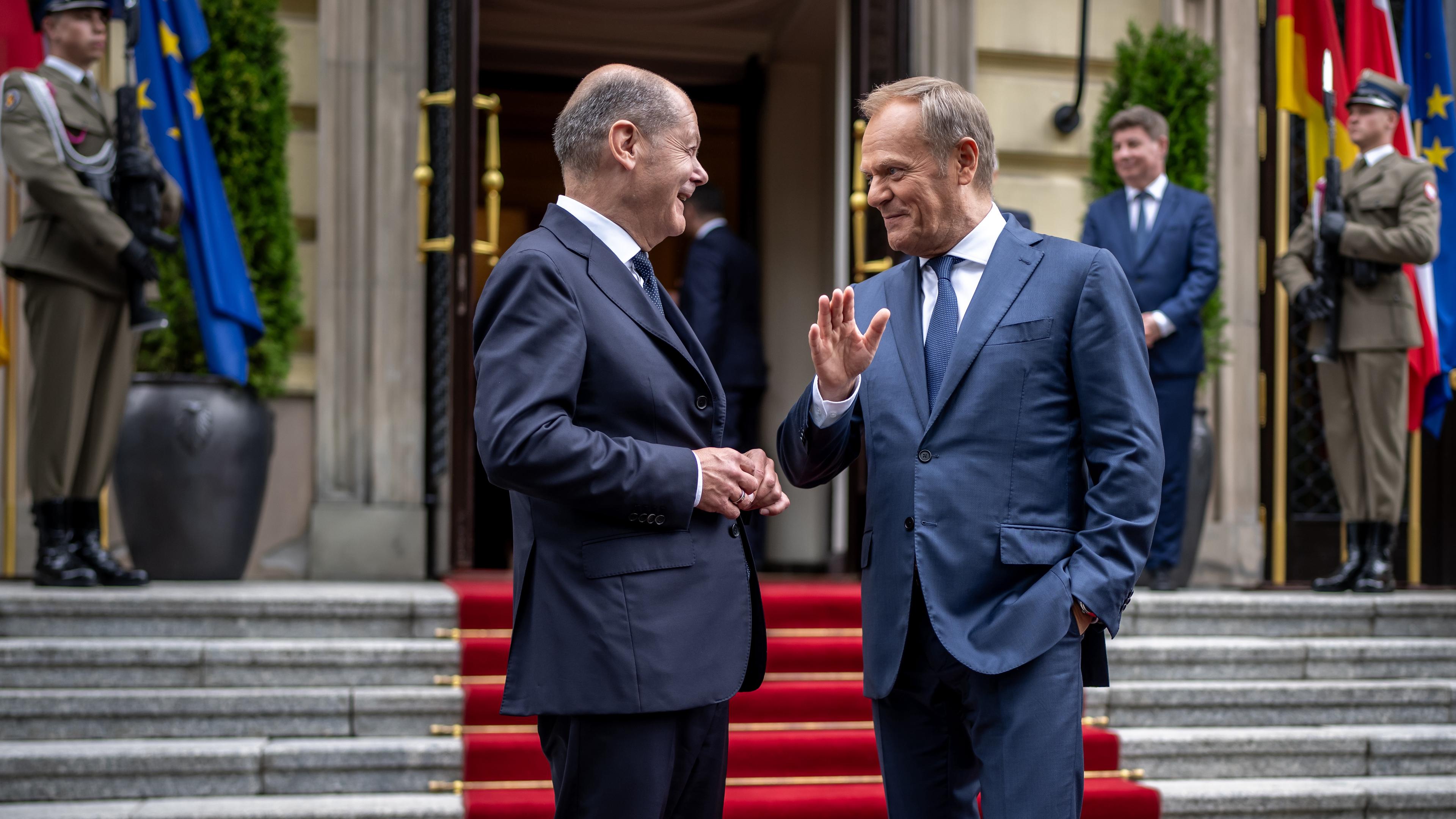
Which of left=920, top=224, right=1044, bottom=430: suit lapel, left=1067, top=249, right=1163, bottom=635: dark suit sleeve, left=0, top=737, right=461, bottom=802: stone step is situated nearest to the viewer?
left=1067, top=249, right=1163, bottom=635: dark suit sleeve

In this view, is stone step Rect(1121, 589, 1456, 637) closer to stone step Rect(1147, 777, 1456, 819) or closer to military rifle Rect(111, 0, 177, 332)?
stone step Rect(1147, 777, 1456, 819)

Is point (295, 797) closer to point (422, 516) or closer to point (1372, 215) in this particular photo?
point (422, 516)

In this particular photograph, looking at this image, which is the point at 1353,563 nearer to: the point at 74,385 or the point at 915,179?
the point at 915,179

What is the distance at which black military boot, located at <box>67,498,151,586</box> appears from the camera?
15.8 ft

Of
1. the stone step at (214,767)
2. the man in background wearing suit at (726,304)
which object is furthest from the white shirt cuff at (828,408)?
the man in background wearing suit at (726,304)

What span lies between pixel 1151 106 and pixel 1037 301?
14.8 feet

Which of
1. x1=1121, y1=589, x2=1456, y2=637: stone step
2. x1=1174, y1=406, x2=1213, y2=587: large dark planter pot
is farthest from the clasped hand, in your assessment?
x1=1174, y1=406, x2=1213, y2=587: large dark planter pot

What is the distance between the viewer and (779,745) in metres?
4.10

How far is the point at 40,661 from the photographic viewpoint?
416cm

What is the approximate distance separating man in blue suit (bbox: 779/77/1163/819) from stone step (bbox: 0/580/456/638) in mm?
2534

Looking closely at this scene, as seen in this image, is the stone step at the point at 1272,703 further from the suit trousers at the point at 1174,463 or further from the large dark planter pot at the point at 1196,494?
the large dark planter pot at the point at 1196,494

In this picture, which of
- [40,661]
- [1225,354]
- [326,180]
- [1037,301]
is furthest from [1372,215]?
[40,661]

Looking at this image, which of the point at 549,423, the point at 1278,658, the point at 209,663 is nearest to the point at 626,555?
the point at 549,423

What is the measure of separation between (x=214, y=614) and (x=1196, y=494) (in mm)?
4248
